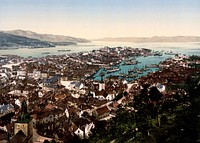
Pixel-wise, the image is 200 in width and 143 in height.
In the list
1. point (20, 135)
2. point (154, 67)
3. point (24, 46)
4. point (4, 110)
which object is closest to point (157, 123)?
point (20, 135)

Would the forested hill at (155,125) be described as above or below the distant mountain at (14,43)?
above

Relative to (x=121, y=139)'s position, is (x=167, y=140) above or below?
above

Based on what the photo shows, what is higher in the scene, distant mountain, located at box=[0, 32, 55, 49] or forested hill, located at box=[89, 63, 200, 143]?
forested hill, located at box=[89, 63, 200, 143]

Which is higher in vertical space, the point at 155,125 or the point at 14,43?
the point at 155,125

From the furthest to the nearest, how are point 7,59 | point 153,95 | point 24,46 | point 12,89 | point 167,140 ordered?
1. point 24,46
2. point 7,59
3. point 12,89
4. point 153,95
5. point 167,140

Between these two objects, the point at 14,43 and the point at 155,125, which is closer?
the point at 155,125

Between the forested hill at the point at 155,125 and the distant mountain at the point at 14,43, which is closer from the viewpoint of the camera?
the forested hill at the point at 155,125

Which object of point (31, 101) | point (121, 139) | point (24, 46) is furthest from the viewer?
point (24, 46)

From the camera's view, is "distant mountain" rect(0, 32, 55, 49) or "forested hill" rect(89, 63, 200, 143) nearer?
"forested hill" rect(89, 63, 200, 143)

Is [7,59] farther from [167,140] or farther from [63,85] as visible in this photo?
[167,140]

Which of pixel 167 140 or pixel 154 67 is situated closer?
pixel 167 140
